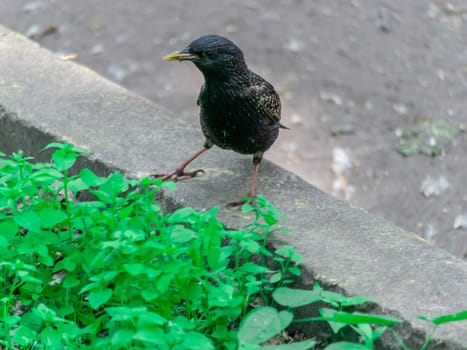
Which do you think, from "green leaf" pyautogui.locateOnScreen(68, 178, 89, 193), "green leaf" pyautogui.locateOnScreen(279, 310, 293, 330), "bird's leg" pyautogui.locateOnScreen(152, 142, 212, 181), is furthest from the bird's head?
"green leaf" pyautogui.locateOnScreen(279, 310, 293, 330)

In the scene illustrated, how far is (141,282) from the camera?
3012 mm

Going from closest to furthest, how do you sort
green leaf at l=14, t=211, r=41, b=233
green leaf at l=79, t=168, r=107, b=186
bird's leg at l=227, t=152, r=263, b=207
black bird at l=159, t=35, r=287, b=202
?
green leaf at l=14, t=211, r=41, b=233 < green leaf at l=79, t=168, r=107, b=186 < bird's leg at l=227, t=152, r=263, b=207 < black bird at l=159, t=35, r=287, b=202

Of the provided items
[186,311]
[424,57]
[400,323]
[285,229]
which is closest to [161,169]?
[285,229]

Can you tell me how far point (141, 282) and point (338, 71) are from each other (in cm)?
405

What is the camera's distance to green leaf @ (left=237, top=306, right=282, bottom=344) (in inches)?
113

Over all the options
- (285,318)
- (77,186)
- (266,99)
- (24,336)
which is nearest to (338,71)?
(266,99)

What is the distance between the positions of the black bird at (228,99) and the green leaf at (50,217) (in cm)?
84

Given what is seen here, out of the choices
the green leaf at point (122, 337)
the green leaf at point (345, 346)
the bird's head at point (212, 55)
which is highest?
the bird's head at point (212, 55)

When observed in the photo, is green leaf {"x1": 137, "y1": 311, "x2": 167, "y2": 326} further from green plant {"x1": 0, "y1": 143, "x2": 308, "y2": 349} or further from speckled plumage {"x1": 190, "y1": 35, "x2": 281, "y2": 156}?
speckled plumage {"x1": 190, "y1": 35, "x2": 281, "y2": 156}

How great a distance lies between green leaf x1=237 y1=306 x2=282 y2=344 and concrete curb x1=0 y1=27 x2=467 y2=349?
0.35m

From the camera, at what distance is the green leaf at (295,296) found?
2971 mm

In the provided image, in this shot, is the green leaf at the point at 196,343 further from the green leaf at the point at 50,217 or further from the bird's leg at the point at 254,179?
the bird's leg at the point at 254,179

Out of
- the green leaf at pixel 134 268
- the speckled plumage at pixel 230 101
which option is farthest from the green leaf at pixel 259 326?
the speckled plumage at pixel 230 101

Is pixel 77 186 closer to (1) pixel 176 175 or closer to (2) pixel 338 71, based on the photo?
(1) pixel 176 175
